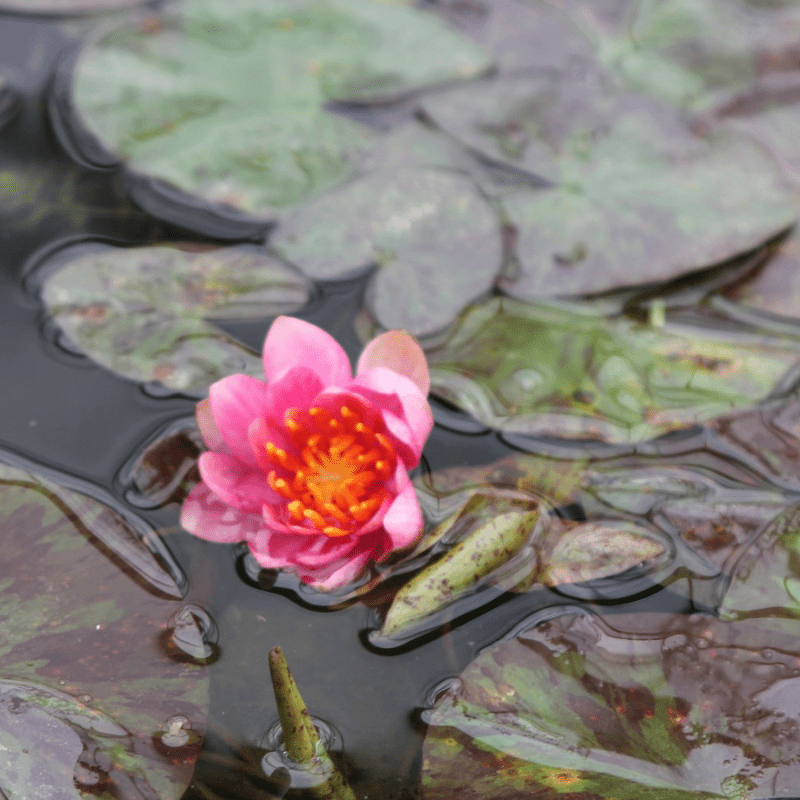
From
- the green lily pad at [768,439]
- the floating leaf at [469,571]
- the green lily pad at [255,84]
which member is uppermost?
the green lily pad at [255,84]

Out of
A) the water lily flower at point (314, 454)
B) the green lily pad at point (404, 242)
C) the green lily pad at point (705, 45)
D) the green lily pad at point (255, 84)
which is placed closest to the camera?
the water lily flower at point (314, 454)

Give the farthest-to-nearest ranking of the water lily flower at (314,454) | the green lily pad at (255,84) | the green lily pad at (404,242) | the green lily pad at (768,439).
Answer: the green lily pad at (255,84)
the green lily pad at (404,242)
the green lily pad at (768,439)
the water lily flower at (314,454)

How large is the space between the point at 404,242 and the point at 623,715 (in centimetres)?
130

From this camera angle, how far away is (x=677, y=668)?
154cm

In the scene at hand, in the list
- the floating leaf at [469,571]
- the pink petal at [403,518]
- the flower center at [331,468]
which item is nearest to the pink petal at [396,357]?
the flower center at [331,468]

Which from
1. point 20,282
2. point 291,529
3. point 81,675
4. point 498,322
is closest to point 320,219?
point 498,322

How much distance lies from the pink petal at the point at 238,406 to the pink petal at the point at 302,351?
0.20ft

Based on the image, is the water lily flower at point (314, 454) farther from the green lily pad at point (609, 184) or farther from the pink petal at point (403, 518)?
the green lily pad at point (609, 184)

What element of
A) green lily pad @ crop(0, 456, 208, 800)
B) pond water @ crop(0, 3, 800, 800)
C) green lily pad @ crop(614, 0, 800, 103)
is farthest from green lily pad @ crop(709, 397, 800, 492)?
green lily pad @ crop(0, 456, 208, 800)

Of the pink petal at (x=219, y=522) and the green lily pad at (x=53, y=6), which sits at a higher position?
the green lily pad at (x=53, y=6)

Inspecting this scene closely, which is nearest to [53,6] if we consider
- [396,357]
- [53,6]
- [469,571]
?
[53,6]

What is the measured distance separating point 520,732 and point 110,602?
0.88 meters

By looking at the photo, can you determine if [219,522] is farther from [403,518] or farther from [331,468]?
[403,518]

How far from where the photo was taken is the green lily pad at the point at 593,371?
191 cm
